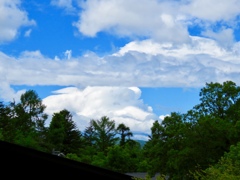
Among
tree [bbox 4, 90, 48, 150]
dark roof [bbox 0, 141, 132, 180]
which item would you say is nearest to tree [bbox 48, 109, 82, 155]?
tree [bbox 4, 90, 48, 150]

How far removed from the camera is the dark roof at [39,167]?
8.60 meters

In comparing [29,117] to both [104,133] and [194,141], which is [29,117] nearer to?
[104,133]

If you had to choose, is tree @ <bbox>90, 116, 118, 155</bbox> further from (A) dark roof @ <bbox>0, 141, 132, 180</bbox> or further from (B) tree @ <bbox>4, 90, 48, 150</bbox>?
(A) dark roof @ <bbox>0, 141, 132, 180</bbox>

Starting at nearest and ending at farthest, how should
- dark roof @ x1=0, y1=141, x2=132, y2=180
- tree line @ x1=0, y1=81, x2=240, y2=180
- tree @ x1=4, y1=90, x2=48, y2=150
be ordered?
1. dark roof @ x1=0, y1=141, x2=132, y2=180
2. tree line @ x1=0, y1=81, x2=240, y2=180
3. tree @ x1=4, y1=90, x2=48, y2=150

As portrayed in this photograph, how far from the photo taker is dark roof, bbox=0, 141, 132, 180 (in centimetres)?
860

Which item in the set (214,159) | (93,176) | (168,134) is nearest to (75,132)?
(168,134)

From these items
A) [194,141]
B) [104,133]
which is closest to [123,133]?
[104,133]

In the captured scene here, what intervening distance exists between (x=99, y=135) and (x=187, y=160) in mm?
30311

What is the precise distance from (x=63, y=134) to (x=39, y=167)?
2182 inches

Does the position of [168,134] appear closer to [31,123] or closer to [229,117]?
[229,117]

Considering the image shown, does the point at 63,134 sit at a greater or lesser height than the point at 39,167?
greater

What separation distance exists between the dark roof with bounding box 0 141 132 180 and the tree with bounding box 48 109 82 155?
5261 cm

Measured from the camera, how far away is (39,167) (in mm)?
8875

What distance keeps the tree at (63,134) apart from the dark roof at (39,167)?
52.6 m
